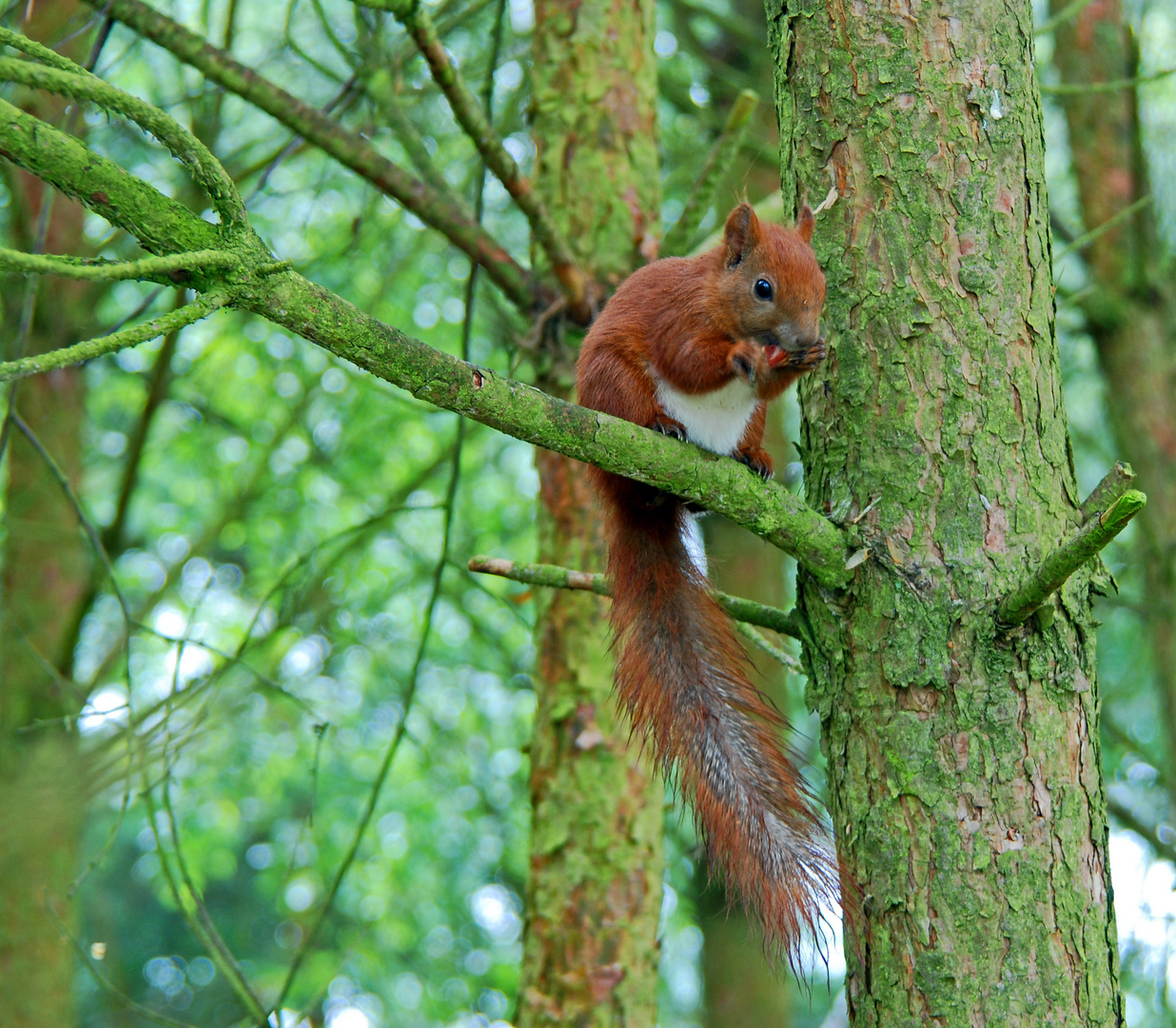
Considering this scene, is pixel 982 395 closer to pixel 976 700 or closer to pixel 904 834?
pixel 976 700

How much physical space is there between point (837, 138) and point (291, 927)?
9.65m

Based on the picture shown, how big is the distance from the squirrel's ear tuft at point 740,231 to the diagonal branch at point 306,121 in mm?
793

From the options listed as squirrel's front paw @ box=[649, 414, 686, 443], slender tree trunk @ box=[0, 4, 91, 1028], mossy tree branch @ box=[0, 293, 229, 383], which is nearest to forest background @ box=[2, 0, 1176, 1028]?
slender tree trunk @ box=[0, 4, 91, 1028]

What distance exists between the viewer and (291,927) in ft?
31.9

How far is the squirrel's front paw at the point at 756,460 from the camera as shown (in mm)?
2092

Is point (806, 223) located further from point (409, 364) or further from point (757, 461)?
point (409, 364)

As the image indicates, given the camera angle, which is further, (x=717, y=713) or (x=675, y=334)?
(x=675, y=334)

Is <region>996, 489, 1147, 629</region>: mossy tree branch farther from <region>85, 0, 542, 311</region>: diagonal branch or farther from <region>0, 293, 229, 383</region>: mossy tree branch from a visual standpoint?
<region>85, 0, 542, 311</region>: diagonal branch

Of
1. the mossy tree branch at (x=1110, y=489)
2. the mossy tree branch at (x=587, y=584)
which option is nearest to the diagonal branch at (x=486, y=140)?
the mossy tree branch at (x=587, y=584)

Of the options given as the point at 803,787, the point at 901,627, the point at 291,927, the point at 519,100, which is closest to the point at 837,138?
the point at 901,627

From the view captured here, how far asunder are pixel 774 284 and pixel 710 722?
76 centimetres

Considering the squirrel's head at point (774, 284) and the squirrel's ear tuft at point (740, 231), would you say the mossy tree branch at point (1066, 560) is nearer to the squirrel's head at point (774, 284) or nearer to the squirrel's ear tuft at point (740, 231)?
the squirrel's head at point (774, 284)

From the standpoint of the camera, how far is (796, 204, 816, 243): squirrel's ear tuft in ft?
5.76

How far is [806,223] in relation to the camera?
1773mm
